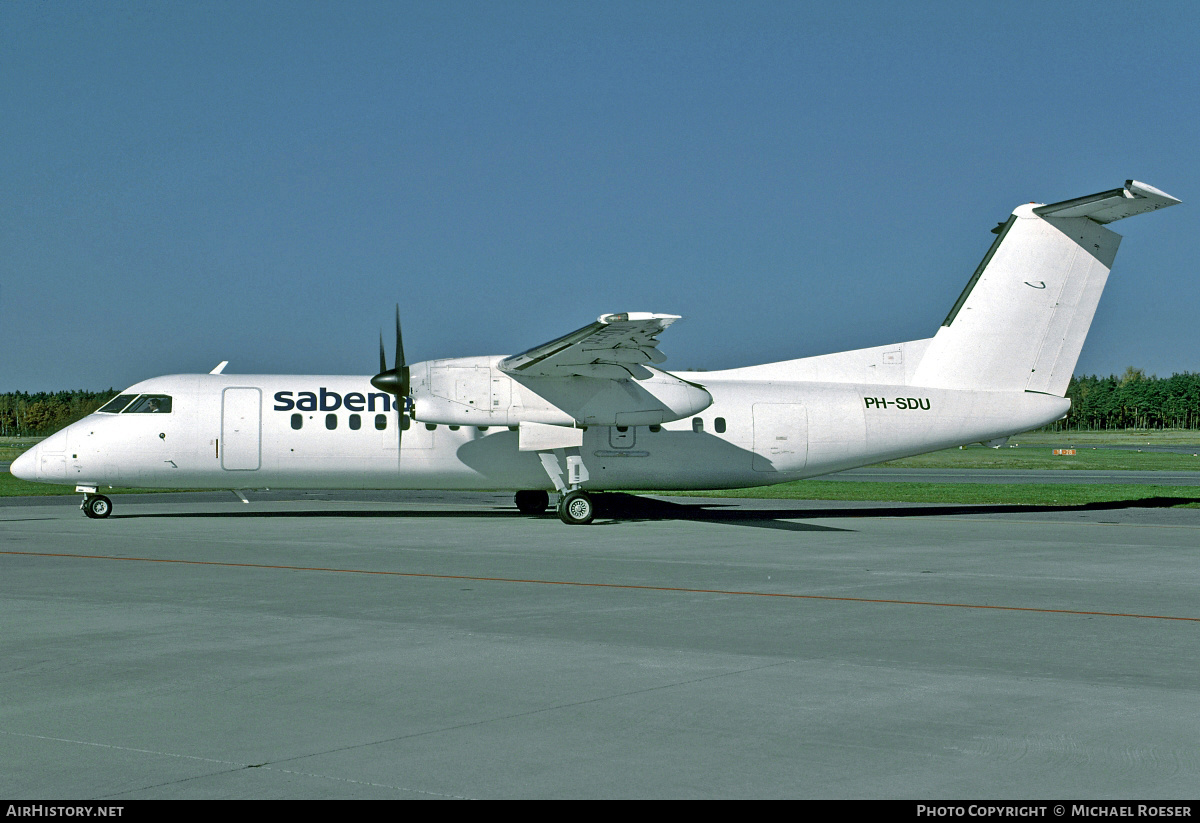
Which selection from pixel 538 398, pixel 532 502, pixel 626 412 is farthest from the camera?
pixel 532 502

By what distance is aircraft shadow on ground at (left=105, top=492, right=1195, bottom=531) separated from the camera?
74.5 feet

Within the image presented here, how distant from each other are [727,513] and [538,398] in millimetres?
6082

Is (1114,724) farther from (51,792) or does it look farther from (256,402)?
(256,402)

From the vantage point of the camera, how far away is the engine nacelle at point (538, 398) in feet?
68.2

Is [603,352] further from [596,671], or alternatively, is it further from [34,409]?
[34,409]

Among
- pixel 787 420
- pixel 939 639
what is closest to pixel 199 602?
pixel 939 639

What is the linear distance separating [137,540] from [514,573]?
24.2 ft

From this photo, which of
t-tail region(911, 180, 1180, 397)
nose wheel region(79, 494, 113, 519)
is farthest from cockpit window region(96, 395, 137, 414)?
t-tail region(911, 180, 1180, 397)

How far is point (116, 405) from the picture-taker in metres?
21.9

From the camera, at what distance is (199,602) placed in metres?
10.9

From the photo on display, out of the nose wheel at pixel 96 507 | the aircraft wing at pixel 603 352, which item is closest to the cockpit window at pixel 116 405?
the nose wheel at pixel 96 507

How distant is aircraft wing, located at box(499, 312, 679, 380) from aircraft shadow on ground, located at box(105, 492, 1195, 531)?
10.5 feet

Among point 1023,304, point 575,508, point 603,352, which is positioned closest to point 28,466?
point 575,508

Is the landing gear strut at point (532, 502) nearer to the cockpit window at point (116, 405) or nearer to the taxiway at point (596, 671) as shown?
the taxiway at point (596, 671)
